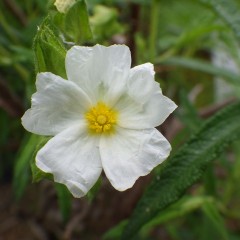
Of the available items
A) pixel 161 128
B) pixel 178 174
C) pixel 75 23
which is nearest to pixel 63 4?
pixel 75 23

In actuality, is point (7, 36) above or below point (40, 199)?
above

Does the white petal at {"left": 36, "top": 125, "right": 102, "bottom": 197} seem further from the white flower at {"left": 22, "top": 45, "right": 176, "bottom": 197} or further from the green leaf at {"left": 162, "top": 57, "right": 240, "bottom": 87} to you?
the green leaf at {"left": 162, "top": 57, "right": 240, "bottom": 87}

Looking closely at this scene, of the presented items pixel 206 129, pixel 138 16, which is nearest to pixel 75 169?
pixel 206 129

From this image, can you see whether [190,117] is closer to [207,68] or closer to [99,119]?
[207,68]


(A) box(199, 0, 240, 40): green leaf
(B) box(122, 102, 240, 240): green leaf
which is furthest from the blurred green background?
(B) box(122, 102, 240, 240): green leaf

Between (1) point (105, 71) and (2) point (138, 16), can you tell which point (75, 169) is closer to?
(1) point (105, 71)

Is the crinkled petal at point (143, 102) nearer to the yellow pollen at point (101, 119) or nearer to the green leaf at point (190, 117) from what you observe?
the yellow pollen at point (101, 119)

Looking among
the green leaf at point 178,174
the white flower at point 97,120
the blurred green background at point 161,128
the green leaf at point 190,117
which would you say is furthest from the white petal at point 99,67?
the green leaf at point 190,117
